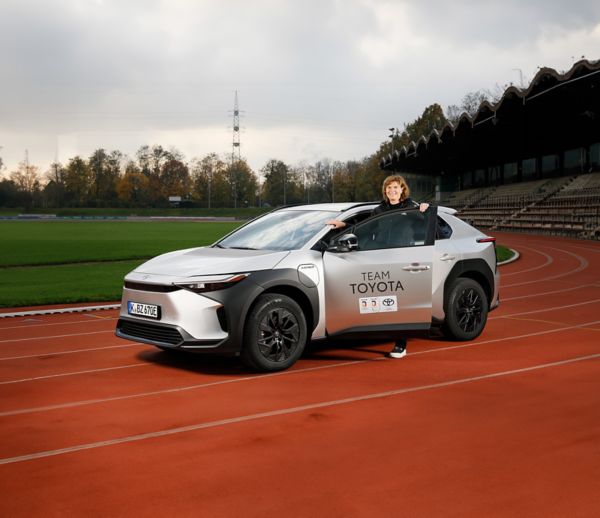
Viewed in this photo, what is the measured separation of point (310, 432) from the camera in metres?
5.48

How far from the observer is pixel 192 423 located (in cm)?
575

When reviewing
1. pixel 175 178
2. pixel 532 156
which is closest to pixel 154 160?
pixel 175 178

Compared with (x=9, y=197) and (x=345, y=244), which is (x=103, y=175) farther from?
(x=345, y=244)

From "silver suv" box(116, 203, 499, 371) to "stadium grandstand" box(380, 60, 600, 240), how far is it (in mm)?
29912

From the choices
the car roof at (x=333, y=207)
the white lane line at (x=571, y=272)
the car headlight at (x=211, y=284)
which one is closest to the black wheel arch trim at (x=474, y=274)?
the car roof at (x=333, y=207)

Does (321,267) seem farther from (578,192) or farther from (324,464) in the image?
(578,192)

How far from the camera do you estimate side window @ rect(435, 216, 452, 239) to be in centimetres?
913

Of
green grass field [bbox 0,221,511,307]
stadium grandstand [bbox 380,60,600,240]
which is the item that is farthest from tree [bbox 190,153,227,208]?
green grass field [bbox 0,221,511,307]

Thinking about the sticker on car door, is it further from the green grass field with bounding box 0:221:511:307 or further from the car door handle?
the green grass field with bounding box 0:221:511:307

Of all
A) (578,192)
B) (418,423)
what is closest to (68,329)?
(418,423)

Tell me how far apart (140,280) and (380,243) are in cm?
263

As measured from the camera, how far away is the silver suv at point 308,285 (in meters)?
7.25

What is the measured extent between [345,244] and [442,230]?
1.82 meters

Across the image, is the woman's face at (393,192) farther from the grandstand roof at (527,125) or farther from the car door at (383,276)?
the grandstand roof at (527,125)
